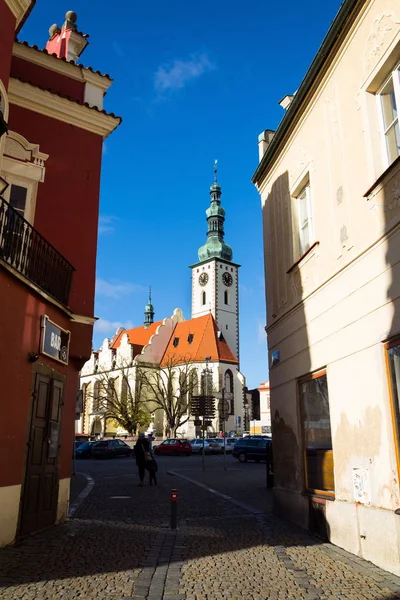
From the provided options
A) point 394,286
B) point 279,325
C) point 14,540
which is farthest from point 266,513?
point 394,286

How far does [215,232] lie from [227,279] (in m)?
10.5

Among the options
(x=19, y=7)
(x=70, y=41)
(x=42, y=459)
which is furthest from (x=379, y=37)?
(x=70, y=41)

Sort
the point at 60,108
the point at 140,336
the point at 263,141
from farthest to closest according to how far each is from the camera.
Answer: the point at 140,336
the point at 263,141
the point at 60,108

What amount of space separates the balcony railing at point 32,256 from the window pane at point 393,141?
217 inches

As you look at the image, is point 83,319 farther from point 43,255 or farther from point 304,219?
point 304,219

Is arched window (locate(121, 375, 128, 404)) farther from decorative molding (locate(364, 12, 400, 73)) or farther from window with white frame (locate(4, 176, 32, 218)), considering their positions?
decorative molding (locate(364, 12, 400, 73))

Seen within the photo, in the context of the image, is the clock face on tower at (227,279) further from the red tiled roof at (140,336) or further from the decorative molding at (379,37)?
the decorative molding at (379,37)

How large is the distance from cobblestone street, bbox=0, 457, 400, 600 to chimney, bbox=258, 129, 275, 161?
8669 mm

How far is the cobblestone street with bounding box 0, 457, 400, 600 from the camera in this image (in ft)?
18.0

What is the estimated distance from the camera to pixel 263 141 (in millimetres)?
13289

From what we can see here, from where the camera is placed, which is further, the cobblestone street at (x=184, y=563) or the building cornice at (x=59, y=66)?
the building cornice at (x=59, y=66)

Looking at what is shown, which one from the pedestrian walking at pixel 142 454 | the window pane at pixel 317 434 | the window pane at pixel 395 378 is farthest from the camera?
the pedestrian walking at pixel 142 454

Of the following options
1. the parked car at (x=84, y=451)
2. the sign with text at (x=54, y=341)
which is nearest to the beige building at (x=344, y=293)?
the sign with text at (x=54, y=341)

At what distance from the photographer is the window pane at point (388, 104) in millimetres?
7234
